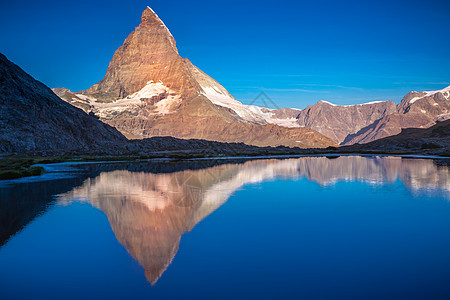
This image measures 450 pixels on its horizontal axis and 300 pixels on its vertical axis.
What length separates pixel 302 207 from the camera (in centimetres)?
2139

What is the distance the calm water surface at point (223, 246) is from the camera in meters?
10.0

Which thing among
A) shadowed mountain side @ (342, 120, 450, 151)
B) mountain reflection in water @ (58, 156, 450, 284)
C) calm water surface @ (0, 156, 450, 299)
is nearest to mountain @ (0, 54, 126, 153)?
mountain reflection in water @ (58, 156, 450, 284)

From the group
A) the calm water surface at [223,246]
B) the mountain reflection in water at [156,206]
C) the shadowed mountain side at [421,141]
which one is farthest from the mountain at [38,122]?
the shadowed mountain side at [421,141]

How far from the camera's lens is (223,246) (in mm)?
13547

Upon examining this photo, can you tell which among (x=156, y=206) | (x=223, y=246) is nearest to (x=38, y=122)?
(x=156, y=206)

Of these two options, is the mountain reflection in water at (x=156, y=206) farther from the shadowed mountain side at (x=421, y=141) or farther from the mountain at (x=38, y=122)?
the shadowed mountain side at (x=421, y=141)

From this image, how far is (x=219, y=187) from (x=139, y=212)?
1114cm

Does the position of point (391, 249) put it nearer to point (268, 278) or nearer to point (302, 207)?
point (268, 278)

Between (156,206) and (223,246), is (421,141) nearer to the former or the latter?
(156,206)

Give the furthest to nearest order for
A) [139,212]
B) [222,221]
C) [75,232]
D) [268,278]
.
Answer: [139,212], [222,221], [75,232], [268,278]

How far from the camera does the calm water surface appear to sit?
1001 centimetres

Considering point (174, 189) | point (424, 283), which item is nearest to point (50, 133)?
point (174, 189)

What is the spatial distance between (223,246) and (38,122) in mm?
82445

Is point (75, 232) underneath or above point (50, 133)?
underneath
